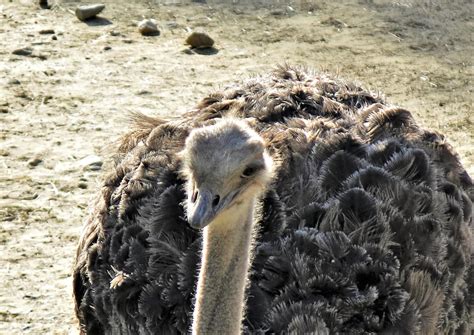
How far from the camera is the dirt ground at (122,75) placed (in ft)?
18.3

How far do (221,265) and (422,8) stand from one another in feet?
20.4

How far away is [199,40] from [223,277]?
5.30 m

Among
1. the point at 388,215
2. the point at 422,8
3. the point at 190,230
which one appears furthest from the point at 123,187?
the point at 422,8

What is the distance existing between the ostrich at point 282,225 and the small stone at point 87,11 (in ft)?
14.8

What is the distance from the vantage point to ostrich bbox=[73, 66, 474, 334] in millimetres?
3117

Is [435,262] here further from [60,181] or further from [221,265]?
[60,181]

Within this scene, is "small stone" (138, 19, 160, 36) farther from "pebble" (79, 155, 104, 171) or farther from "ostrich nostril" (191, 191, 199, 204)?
"ostrich nostril" (191, 191, 199, 204)

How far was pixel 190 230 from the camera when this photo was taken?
3.76 meters

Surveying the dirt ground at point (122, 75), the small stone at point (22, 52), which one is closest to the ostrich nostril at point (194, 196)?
the dirt ground at point (122, 75)

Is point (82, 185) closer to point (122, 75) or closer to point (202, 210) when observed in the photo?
point (122, 75)

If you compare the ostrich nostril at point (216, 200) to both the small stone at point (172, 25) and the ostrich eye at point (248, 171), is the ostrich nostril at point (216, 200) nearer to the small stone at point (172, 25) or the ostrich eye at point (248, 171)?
the ostrich eye at point (248, 171)

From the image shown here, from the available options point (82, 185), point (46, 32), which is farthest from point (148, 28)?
point (82, 185)

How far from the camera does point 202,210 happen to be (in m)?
→ 2.86

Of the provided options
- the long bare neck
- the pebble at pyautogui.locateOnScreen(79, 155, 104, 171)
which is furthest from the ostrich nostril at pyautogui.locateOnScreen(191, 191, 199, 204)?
the pebble at pyautogui.locateOnScreen(79, 155, 104, 171)
